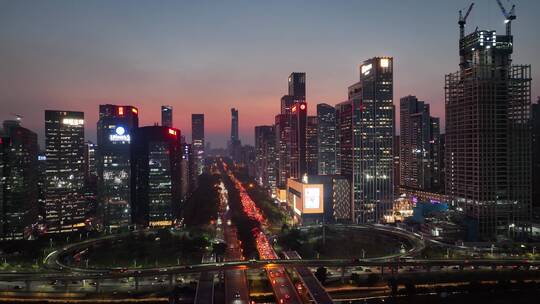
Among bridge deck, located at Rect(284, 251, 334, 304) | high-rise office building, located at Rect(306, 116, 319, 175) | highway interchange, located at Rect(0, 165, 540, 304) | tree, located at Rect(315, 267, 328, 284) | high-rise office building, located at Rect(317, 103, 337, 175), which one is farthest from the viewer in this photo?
high-rise office building, located at Rect(317, 103, 337, 175)

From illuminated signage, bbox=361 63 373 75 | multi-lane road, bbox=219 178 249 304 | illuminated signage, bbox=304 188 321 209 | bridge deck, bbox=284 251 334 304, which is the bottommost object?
multi-lane road, bbox=219 178 249 304

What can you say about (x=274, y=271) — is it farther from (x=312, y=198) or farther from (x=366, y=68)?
(x=366, y=68)

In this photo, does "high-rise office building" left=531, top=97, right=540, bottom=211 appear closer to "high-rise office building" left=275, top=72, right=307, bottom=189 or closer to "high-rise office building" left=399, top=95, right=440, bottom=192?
"high-rise office building" left=399, top=95, right=440, bottom=192

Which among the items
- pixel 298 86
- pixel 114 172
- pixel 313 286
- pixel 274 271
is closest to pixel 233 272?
pixel 274 271

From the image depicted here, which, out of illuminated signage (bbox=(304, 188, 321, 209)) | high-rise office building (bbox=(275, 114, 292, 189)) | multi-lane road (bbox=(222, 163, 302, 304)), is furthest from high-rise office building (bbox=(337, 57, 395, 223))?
high-rise office building (bbox=(275, 114, 292, 189))

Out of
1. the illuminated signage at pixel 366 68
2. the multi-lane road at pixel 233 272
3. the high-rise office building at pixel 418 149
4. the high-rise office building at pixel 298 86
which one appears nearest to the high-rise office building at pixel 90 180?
the multi-lane road at pixel 233 272

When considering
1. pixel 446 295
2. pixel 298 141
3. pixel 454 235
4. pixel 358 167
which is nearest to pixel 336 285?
pixel 446 295

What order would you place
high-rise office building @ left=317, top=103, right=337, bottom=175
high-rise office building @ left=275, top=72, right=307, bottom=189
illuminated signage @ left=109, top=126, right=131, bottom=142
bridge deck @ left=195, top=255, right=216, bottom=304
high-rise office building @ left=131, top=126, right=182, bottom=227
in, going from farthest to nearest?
high-rise office building @ left=317, top=103, right=337, bottom=175, high-rise office building @ left=275, top=72, right=307, bottom=189, high-rise office building @ left=131, top=126, right=182, bottom=227, illuminated signage @ left=109, top=126, right=131, bottom=142, bridge deck @ left=195, top=255, right=216, bottom=304
